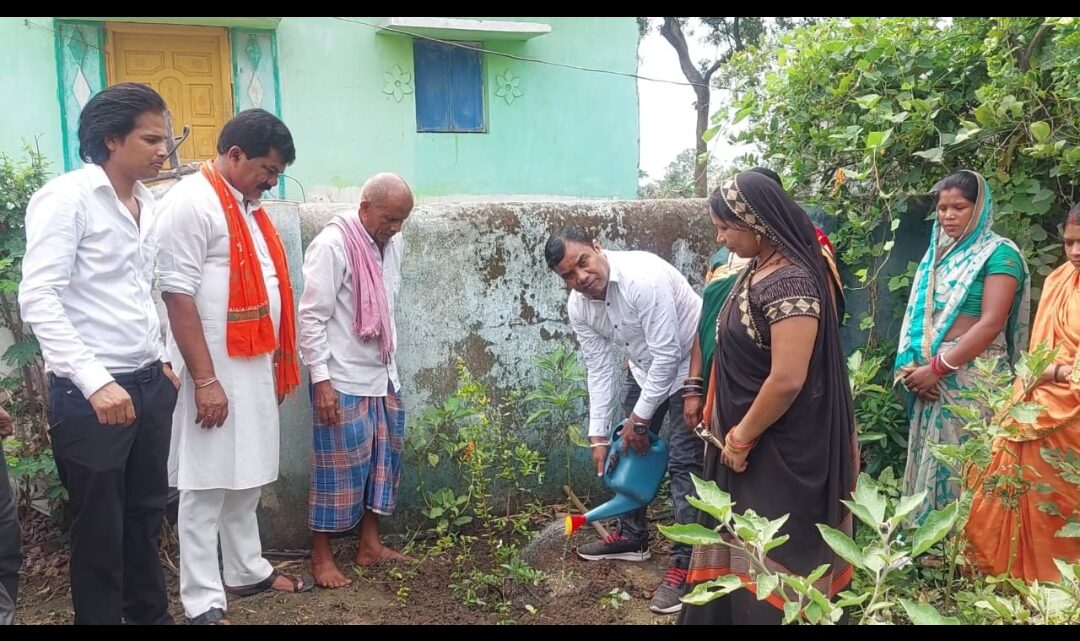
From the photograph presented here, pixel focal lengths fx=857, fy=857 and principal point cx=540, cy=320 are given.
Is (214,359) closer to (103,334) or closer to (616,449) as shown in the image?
(103,334)

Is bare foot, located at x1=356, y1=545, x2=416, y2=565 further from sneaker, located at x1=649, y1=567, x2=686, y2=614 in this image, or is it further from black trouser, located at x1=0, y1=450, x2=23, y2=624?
black trouser, located at x1=0, y1=450, x2=23, y2=624

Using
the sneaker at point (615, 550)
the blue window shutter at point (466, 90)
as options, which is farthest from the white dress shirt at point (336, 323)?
the blue window shutter at point (466, 90)

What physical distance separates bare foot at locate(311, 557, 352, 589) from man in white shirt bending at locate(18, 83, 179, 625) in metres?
0.86

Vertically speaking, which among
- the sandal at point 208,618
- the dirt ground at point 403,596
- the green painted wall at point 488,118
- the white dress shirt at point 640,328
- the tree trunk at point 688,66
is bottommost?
the dirt ground at point 403,596

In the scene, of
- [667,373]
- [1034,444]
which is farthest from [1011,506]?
[667,373]

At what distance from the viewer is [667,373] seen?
3.44 m

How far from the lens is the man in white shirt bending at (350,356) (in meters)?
3.38

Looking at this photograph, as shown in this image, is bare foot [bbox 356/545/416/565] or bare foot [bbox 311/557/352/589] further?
bare foot [bbox 356/545/416/565]

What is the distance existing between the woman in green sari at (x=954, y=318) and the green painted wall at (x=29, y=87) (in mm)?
7227

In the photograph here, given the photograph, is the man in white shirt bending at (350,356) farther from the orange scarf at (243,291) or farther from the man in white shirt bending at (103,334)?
the man in white shirt bending at (103,334)

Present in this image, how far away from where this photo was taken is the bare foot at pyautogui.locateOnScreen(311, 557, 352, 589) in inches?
136

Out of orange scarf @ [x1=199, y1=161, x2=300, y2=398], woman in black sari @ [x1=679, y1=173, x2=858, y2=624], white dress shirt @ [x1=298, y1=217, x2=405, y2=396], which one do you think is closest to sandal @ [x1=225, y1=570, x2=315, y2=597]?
white dress shirt @ [x1=298, y1=217, x2=405, y2=396]
